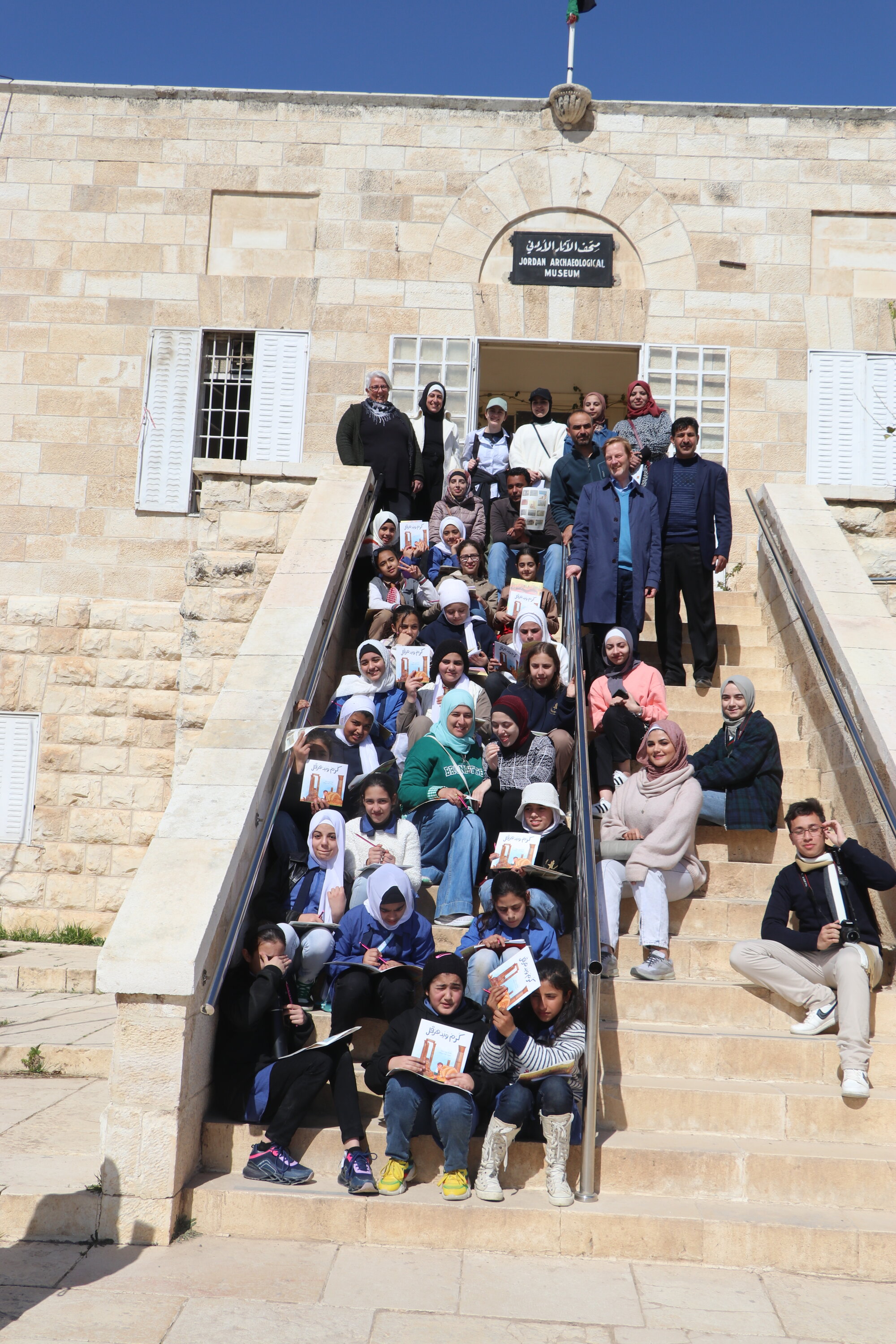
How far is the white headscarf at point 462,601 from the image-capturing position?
7.96 meters

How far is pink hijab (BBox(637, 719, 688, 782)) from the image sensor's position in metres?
6.28

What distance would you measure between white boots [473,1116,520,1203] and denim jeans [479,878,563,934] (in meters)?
1.09

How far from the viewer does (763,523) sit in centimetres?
902

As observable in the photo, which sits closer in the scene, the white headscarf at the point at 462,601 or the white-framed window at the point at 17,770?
the white headscarf at the point at 462,601

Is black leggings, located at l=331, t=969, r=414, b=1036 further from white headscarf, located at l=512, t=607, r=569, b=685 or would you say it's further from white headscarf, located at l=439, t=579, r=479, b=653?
white headscarf, located at l=439, t=579, r=479, b=653

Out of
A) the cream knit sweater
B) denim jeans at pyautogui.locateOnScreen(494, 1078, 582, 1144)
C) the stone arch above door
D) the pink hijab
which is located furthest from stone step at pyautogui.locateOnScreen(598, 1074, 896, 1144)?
the stone arch above door

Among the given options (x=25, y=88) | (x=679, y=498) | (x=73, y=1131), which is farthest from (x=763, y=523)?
(x=25, y=88)

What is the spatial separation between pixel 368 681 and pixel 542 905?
88.7 inches

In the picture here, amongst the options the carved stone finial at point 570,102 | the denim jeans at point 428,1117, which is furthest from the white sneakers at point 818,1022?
the carved stone finial at point 570,102

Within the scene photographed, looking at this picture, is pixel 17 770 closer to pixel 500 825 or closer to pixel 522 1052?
pixel 500 825

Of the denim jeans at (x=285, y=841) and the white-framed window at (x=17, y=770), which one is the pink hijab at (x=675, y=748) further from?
the white-framed window at (x=17, y=770)

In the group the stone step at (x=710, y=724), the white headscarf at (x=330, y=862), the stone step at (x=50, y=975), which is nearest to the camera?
the white headscarf at (x=330, y=862)

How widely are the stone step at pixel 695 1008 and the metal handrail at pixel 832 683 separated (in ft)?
3.06

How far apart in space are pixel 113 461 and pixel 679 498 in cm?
598
